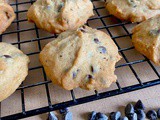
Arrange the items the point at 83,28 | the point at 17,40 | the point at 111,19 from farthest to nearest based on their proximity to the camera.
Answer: the point at 111,19 < the point at 17,40 < the point at 83,28

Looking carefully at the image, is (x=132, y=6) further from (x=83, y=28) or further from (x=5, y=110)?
(x=5, y=110)

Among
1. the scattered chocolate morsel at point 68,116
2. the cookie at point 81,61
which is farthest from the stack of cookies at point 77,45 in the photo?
the scattered chocolate morsel at point 68,116

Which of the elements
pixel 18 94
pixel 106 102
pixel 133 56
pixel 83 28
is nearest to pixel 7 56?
pixel 18 94

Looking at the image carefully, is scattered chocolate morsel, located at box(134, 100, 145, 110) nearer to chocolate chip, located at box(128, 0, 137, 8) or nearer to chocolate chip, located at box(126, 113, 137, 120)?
chocolate chip, located at box(126, 113, 137, 120)

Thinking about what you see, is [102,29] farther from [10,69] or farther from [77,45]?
[10,69]

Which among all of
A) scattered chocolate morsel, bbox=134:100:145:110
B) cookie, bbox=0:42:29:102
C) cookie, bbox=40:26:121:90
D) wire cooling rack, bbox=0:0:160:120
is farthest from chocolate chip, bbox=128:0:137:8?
cookie, bbox=0:42:29:102
